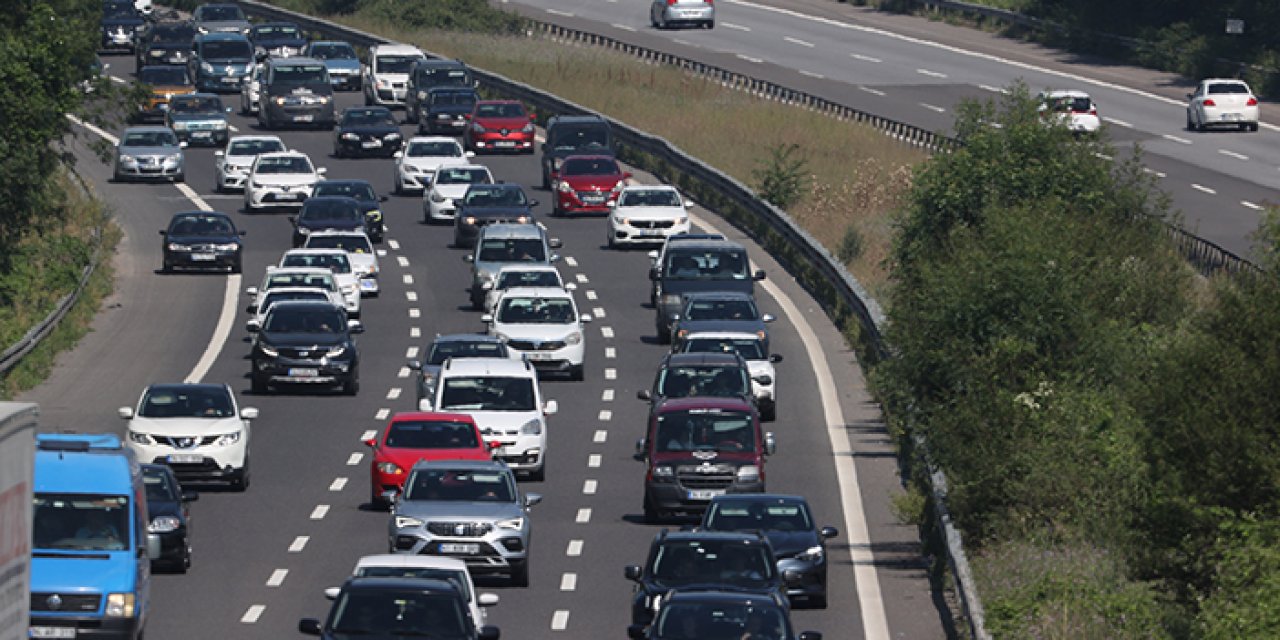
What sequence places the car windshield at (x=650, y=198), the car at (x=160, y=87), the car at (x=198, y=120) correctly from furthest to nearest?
the car at (x=160, y=87), the car at (x=198, y=120), the car windshield at (x=650, y=198)

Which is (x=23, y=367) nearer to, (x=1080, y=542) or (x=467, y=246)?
(x=467, y=246)

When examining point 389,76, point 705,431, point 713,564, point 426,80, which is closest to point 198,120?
point 426,80

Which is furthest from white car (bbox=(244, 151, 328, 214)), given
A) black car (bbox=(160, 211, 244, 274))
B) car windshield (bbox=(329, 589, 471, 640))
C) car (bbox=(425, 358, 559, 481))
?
car windshield (bbox=(329, 589, 471, 640))

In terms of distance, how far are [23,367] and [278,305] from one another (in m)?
4.98

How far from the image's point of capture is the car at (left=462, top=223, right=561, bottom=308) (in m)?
51.2

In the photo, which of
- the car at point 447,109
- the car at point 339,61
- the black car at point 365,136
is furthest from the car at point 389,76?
the black car at point 365,136

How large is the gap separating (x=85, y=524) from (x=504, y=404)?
1333cm

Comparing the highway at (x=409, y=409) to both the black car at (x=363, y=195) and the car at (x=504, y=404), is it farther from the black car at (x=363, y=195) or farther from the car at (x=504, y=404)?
the car at (x=504, y=404)

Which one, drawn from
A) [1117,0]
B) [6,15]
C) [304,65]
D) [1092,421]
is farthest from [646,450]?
[1117,0]

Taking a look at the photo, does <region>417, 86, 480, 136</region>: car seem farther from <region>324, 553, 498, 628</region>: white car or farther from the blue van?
<region>324, 553, 498, 628</region>: white car

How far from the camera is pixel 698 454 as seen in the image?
33781 millimetres

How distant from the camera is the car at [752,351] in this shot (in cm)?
4097

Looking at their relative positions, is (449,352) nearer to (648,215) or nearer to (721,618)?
(648,215)

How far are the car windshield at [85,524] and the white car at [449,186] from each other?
36831 mm
